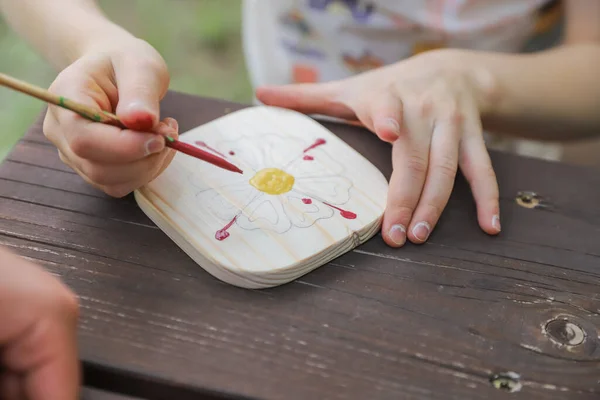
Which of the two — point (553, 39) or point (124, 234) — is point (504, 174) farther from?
point (553, 39)

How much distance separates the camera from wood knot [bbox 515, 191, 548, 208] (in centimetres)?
68

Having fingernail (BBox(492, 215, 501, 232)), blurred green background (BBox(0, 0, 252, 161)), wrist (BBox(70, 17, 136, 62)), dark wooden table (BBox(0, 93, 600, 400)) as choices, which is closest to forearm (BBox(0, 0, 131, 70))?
wrist (BBox(70, 17, 136, 62))

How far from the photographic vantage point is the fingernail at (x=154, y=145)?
0.54 metres

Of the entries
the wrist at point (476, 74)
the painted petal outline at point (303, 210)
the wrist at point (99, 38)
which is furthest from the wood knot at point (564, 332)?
the wrist at point (99, 38)

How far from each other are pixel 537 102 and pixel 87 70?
0.62 metres

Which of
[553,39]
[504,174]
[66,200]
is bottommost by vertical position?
[553,39]

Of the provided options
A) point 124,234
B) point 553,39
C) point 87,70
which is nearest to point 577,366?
point 124,234

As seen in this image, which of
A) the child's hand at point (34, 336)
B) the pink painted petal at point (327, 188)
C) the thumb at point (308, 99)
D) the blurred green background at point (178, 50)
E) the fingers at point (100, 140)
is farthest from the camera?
the blurred green background at point (178, 50)

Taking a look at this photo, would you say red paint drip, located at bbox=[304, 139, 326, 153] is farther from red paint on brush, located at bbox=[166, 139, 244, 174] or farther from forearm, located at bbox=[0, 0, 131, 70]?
forearm, located at bbox=[0, 0, 131, 70]

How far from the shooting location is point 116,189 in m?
0.60

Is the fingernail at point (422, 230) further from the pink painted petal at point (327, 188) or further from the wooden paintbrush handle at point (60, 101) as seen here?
the wooden paintbrush handle at point (60, 101)

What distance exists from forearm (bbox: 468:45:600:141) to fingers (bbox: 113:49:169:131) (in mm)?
448

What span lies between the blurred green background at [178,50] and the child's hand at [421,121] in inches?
41.6

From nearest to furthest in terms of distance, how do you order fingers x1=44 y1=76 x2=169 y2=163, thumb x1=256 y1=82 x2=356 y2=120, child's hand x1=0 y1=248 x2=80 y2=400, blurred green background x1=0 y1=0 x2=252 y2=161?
1. child's hand x1=0 y1=248 x2=80 y2=400
2. fingers x1=44 y1=76 x2=169 y2=163
3. thumb x1=256 y1=82 x2=356 y2=120
4. blurred green background x1=0 y1=0 x2=252 y2=161
